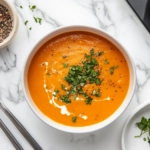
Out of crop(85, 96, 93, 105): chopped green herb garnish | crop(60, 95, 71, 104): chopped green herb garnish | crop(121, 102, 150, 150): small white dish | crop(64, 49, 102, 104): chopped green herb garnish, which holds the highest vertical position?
crop(64, 49, 102, 104): chopped green herb garnish

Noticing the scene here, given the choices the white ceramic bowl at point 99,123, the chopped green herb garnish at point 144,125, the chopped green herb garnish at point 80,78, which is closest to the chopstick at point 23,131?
the white ceramic bowl at point 99,123

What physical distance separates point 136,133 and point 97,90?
294 mm

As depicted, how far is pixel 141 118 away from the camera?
69.4 inches

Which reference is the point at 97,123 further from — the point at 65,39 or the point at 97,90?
the point at 65,39

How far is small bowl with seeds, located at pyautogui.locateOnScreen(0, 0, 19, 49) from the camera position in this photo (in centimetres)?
173

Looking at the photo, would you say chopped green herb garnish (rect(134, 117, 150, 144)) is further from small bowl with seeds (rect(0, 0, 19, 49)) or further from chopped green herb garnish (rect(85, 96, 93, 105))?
small bowl with seeds (rect(0, 0, 19, 49))

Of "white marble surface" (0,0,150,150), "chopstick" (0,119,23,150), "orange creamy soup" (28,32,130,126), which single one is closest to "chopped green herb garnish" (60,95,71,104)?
"orange creamy soup" (28,32,130,126)

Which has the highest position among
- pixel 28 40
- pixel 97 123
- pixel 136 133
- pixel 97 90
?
pixel 28 40

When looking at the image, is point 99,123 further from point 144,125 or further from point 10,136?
point 10,136

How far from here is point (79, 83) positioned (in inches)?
64.7

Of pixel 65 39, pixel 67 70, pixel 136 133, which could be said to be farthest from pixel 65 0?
pixel 136 133

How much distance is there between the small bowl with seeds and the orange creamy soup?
0.17m

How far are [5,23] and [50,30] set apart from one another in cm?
20

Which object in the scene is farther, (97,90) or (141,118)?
(141,118)
